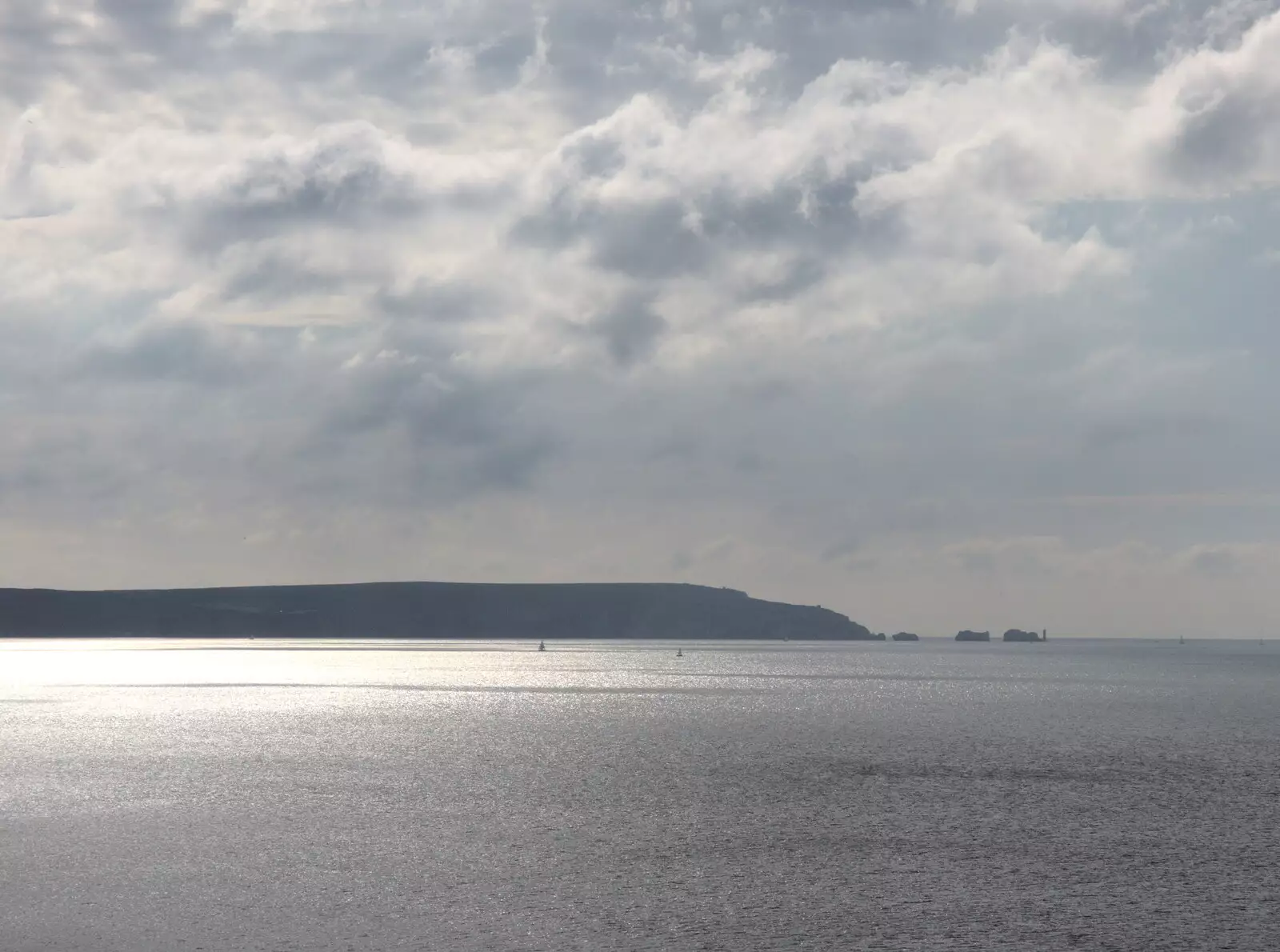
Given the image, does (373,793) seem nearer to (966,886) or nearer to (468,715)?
(966,886)

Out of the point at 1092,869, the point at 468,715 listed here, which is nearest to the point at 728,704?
the point at 468,715

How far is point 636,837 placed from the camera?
121 feet

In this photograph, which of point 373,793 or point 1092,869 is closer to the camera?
point 1092,869

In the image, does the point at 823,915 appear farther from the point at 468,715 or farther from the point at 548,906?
the point at 468,715

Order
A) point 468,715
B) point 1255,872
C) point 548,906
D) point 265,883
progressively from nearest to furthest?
point 548,906, point 265,883, point 1255,872, point 468,715

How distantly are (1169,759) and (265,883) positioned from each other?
46.6m

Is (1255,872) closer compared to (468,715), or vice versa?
(1255,872)

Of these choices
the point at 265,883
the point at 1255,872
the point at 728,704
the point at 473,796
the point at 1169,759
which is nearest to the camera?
the point at 265,883

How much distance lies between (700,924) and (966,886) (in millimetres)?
7163

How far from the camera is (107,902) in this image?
1051 inches

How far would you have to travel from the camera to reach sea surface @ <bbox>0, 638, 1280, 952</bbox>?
25.2 meters

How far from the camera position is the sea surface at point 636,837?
82.7ft

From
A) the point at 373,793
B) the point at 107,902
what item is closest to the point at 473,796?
the point at 373,793

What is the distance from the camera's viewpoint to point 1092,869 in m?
32.0
